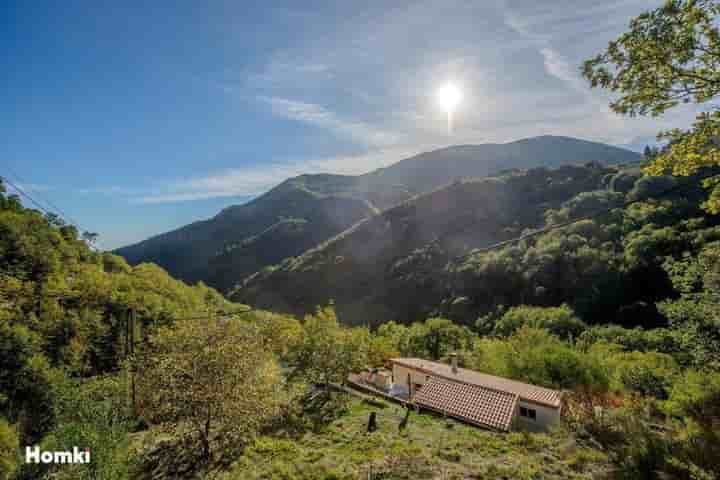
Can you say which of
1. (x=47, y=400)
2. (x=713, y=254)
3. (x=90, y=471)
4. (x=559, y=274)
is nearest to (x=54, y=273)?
(x=47, y=400)

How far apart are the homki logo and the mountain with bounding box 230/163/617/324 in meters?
67.1

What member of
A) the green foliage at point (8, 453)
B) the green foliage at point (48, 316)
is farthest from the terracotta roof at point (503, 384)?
the green foliage at point (8, 453)

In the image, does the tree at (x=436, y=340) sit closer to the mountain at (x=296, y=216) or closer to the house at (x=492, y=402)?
the house at (x=492, y=402)

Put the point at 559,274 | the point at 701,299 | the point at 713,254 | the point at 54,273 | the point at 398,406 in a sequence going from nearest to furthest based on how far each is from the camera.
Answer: the point at 713,254
the point at 701,299
the point at 398,406
the point at 54,273
the point at 559,274

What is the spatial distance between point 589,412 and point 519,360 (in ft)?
30.7

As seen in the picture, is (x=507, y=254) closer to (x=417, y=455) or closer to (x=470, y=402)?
(x=470, y=402)

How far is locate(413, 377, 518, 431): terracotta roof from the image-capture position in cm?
1516

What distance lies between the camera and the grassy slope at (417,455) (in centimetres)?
930

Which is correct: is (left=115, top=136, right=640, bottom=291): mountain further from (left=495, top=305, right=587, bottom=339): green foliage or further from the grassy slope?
the grassy slope

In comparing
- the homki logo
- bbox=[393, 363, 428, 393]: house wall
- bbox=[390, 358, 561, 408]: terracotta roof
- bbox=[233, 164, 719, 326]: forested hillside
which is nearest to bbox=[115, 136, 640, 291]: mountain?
bbox=[233, 164, 719, 326]: forested hillside

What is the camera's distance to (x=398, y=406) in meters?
18.4

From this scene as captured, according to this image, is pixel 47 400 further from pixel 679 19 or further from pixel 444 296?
pixel 444 296

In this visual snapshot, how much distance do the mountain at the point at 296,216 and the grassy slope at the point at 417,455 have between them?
10476 cm

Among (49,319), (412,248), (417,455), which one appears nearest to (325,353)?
(417,455)
